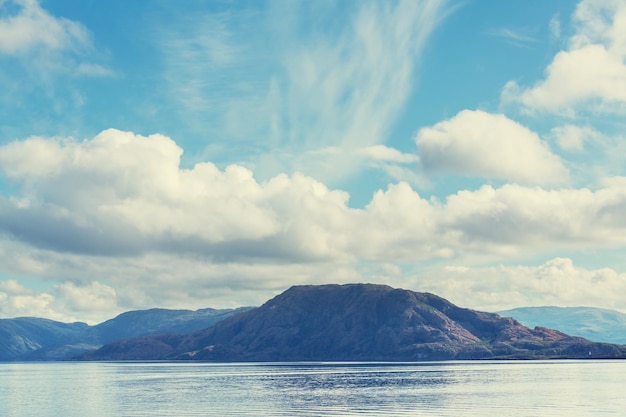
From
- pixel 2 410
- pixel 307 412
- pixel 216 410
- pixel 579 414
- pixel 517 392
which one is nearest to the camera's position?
pixel 579 414

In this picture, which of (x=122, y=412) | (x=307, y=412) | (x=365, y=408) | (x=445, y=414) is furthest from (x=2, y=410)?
(x=445, y=414)

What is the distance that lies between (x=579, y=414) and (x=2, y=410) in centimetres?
13990

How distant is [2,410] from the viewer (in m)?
174

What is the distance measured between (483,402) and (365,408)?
102 ft

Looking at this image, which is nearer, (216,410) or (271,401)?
(216,410)

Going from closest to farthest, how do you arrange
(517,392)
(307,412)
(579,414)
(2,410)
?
1. (579,414)
2. (307,412)
3. (2,410)
4. (517,392)

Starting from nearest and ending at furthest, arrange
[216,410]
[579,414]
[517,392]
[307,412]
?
1. [579,414]
2. [307,412]
3. [216,410]
4. [517,392]

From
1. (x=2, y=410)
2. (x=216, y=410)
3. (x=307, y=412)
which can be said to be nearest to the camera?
(x=307, y=412)

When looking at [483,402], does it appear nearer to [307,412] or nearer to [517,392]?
[517,392]

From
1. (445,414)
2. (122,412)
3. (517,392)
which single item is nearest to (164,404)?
(122,412)

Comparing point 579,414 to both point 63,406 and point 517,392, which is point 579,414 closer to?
point 517,392

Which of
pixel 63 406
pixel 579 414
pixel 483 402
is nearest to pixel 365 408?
pixel 483 402

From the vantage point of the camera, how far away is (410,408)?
150 metres

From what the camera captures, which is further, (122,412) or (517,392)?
(517,392)
